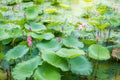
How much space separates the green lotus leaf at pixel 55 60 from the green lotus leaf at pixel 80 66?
0.07m

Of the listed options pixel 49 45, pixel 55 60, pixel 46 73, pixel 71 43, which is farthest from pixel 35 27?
pixel 46 73

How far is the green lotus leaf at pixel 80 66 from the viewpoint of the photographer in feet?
8.00

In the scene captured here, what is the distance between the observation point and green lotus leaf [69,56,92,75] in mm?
2439

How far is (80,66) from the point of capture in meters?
2.49

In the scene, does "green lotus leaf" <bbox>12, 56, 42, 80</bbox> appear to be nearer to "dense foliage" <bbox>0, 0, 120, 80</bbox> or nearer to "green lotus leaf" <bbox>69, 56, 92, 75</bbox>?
"dense foliage" <bbox>0, 0, 120, 80</bbox>

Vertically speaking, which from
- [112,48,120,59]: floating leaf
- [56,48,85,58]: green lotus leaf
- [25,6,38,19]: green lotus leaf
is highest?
[56,48,85,58]: green lotus leaf

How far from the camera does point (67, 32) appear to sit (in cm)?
314

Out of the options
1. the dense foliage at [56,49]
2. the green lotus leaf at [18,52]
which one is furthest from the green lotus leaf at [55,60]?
the green lotus leaf at [18,52]

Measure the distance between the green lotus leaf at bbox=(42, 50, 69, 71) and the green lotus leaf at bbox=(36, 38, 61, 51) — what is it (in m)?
0.28

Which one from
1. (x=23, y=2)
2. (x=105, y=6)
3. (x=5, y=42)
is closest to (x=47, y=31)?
(x=5, y=42)

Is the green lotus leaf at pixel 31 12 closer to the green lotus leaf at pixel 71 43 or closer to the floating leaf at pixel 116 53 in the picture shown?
the green lotus leaf at pixel 71 43

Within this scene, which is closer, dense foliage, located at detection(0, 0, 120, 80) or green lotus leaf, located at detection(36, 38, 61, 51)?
dense foliage, located at detection(0, 0, 120, 80)

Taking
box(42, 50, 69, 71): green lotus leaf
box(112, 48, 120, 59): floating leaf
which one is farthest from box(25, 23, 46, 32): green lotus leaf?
box(112, 48, 120, 59): floating leaf

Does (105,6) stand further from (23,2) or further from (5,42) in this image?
(5,42)
